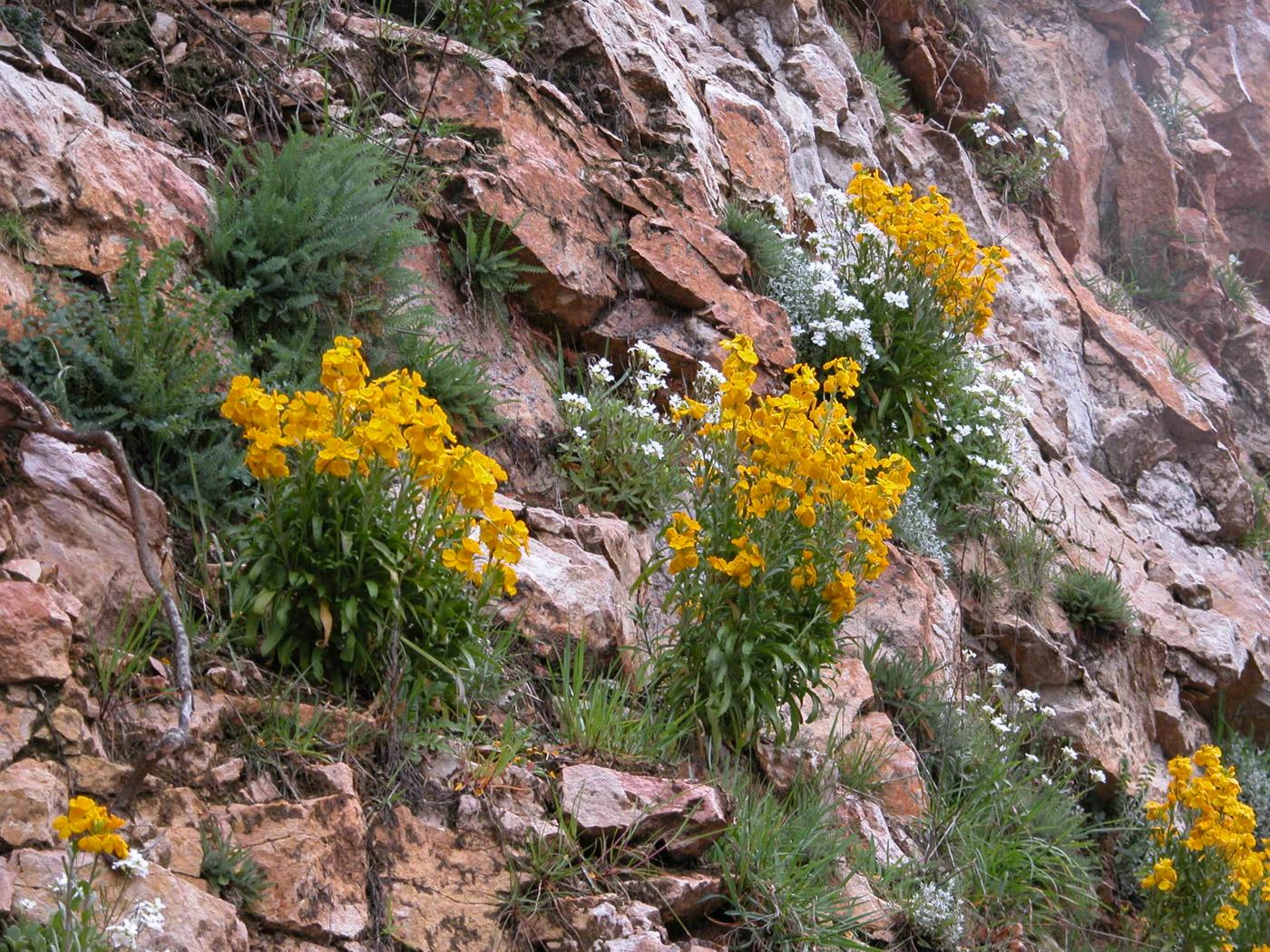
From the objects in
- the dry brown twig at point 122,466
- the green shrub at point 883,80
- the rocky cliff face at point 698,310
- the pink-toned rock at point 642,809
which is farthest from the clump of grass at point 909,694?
the green shrub at point 883,80

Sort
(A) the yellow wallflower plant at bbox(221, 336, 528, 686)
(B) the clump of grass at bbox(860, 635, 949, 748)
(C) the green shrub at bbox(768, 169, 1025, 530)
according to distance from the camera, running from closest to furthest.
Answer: (A) the yellow wallflower plant at bbox(221, 336, 528, 686) < (B) the clump of grass at bbox(860, 635, 949, 748) < (C) the green shrub at bbox(768, 169, 1025, 530)

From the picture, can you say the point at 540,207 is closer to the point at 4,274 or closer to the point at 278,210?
the point at 278,210

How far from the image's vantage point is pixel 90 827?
2111 millimetres

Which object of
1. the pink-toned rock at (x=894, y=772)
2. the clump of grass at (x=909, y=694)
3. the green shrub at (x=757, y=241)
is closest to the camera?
the pink-toned rock at (x=894, y=772)

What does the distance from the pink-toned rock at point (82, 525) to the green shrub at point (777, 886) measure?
5.55 ft

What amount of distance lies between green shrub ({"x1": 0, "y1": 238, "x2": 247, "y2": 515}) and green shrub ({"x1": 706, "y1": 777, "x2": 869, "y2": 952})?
1.75 m

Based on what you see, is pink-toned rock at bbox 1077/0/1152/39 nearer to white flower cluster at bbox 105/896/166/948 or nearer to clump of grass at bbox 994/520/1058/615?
clump of grass at bbox 994/520/1058/615

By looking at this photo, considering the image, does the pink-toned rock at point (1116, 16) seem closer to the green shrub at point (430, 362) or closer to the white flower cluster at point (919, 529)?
the white flower cluster at point (919, 529)

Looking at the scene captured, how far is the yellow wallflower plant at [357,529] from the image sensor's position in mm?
3043

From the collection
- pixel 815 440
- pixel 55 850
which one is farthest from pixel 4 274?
pixel 815 440

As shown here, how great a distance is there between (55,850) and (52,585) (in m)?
0.75

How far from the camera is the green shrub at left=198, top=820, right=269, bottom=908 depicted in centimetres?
253

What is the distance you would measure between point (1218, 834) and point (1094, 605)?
1.87 meters

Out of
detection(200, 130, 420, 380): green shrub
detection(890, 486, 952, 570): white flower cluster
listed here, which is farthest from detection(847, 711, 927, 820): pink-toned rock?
detection(200, 130, 420, 380): green shrub
